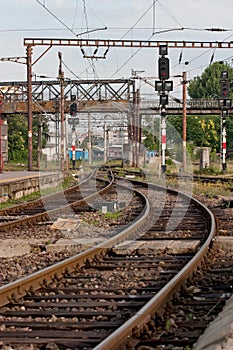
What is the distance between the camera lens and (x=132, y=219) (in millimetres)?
16297

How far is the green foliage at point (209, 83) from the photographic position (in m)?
111

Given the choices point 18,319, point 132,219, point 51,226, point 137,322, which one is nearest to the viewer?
point 137,322

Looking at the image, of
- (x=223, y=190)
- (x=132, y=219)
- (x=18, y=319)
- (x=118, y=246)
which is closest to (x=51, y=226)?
(x=132, y=219)

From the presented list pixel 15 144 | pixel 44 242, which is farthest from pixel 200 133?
pixel 44 242

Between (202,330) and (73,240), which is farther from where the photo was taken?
(73,240)

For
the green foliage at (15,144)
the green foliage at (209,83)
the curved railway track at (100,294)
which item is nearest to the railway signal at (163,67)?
the curved railway track at (100,294)

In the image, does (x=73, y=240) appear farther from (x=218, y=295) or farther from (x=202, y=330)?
(x=202, y=330)

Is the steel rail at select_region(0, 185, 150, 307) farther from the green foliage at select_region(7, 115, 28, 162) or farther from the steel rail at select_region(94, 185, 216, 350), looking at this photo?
the green foliage at select_region(7, 115, 28, 162)

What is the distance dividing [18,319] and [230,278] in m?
3.11

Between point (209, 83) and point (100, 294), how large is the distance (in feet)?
348

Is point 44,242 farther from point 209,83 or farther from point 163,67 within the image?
point 209,83

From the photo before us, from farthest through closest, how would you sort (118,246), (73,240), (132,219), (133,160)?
(133,160)
(132,219)
(73,240)
(118,246)

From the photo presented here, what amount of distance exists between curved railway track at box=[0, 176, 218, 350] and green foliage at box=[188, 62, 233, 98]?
100 meters

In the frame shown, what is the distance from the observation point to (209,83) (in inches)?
4387
